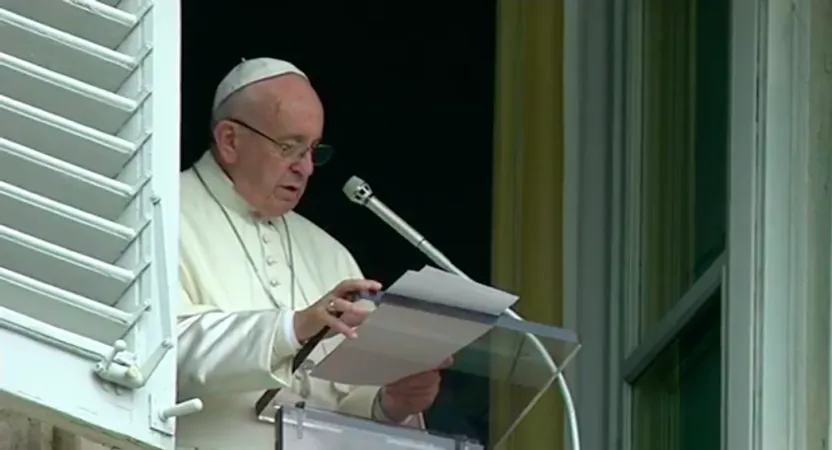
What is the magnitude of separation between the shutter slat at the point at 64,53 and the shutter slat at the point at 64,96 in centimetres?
2

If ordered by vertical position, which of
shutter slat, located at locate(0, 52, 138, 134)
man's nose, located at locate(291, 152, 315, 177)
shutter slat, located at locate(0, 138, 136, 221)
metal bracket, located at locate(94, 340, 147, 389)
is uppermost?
shutter slat, located at locate(0, 52, 138, 134)

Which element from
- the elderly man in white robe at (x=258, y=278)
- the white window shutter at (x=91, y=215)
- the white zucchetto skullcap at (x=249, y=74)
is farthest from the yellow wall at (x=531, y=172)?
the white window shutter at (x=91, y=215)

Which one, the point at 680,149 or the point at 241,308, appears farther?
the point at 680,149

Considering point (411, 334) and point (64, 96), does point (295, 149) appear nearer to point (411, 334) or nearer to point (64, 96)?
point (411, 334)

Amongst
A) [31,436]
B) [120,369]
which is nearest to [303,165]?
[31,436]

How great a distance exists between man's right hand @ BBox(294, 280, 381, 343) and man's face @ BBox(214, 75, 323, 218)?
0.43m

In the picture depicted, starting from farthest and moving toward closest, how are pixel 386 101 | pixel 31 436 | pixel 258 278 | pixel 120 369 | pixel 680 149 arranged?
pixel 386 101 < pixel 680 149 < pixel 258 278 < pixel 31 436 < pixel 120 369

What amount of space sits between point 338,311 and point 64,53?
0.46 m

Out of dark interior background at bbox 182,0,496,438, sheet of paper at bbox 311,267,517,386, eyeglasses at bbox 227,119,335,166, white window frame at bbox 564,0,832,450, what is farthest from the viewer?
dark interior background at bbox 182,0,496,438

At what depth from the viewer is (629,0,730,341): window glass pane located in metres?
4.07

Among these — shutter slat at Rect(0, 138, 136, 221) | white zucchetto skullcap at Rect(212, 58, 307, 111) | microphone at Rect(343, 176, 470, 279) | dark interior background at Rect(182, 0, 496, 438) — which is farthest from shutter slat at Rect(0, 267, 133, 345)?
dark interior background at Rect(182, 0, 496, 438)

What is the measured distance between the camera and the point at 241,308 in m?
3.83

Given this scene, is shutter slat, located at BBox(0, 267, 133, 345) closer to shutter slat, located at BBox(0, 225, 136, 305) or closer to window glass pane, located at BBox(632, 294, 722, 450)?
shutter slat, located at BBox(0, 225, 136, 305)

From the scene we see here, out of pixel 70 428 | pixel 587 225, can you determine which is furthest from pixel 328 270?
pixel 70 428
